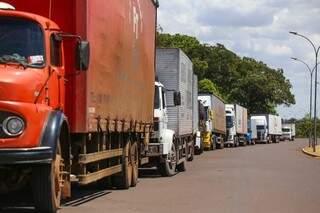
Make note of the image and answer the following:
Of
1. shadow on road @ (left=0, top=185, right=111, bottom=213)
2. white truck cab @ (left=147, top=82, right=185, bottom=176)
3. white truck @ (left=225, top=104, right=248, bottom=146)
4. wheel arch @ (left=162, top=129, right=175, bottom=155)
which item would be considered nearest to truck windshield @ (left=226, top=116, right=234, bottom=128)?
white truck @ (left=225, top=104, right=248, bottom=146)

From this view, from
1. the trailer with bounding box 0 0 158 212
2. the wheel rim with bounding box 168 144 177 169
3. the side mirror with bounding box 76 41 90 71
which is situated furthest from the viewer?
the wheel rim with bounding box 168 144 177 169

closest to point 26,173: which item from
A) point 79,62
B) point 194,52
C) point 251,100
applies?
point 79,62

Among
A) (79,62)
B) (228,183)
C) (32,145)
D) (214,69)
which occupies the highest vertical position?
(214,69)

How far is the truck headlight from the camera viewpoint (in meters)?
9.80

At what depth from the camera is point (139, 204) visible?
529 inches

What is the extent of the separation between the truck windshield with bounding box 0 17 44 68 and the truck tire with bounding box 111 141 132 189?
5.81m

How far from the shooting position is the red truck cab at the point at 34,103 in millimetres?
9828

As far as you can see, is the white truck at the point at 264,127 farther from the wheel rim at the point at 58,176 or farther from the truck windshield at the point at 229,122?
the wheel rim at the point at 58,176

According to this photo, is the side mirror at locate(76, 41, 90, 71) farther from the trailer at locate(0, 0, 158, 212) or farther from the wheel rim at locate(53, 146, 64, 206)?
the wheel rim at locate(53, 146, 64, 206)

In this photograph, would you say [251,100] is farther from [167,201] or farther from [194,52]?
[167,201]

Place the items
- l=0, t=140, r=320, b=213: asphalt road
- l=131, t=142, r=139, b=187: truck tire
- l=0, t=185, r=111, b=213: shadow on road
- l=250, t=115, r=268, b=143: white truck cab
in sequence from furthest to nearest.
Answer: l=250, t=115, r=268, b=143: white truck cab
l=131, t=142, r=139, b=187: truck tire
l=0, t=140, r=320, b=213: asphalt road
l=0, t=185, r=111, b=213: shadow on road

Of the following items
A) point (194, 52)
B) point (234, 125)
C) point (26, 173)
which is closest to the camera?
point (26, 173)

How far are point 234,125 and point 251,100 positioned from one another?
42.1 metres

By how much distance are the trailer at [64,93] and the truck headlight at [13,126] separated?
0.01m
